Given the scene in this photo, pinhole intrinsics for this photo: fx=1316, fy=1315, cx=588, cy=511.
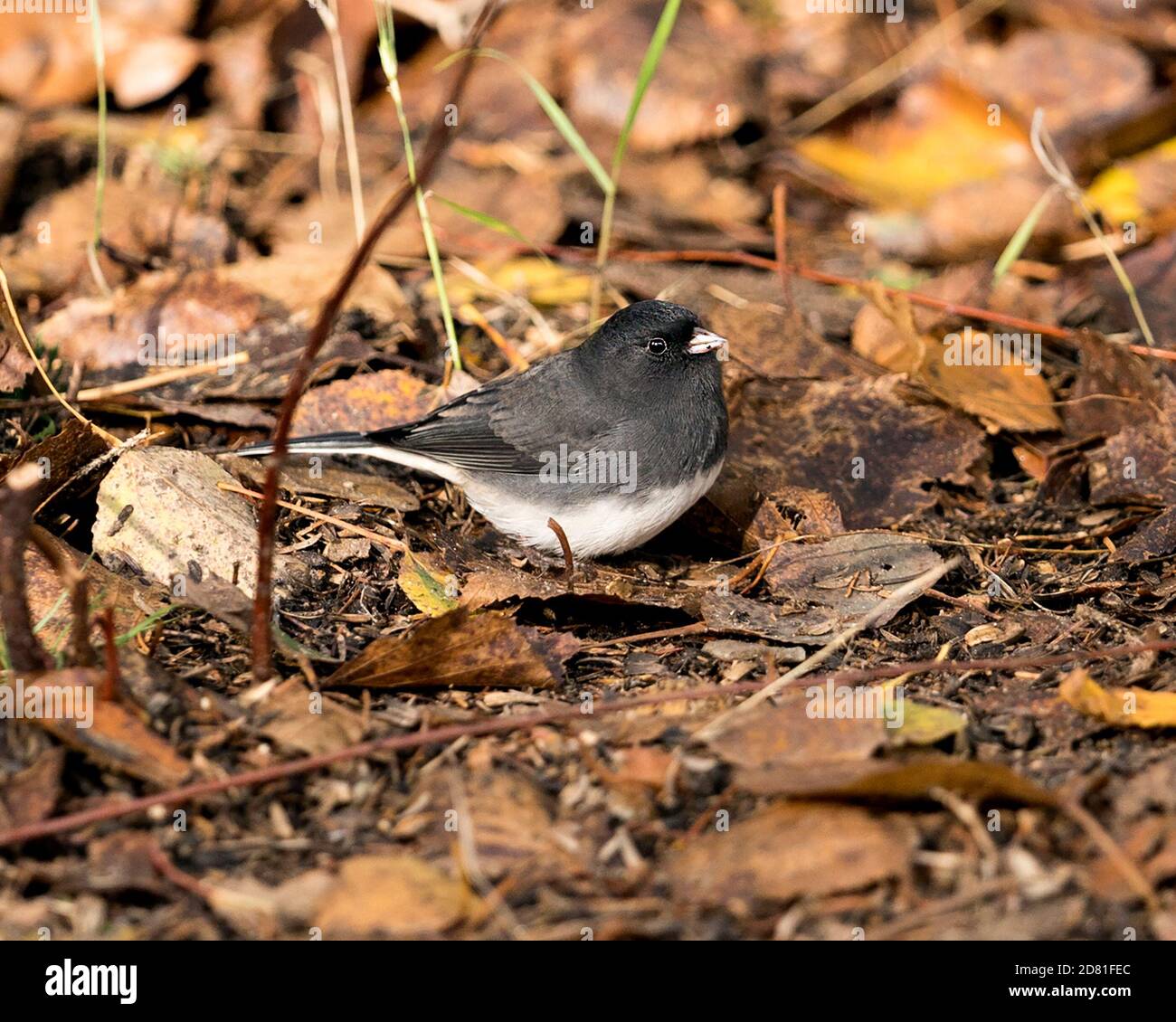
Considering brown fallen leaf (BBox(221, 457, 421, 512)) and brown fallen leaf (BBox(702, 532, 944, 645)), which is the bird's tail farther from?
brown fallen leaf (BBox(702, 532, 944, 645))

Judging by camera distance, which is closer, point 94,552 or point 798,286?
point 94,552

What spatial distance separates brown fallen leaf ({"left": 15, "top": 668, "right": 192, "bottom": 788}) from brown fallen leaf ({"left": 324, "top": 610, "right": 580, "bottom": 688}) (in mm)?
387

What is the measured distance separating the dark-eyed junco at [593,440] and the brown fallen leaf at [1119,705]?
113 cm

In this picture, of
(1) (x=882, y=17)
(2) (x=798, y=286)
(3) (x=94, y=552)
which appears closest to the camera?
(3) (x=94, y=552)

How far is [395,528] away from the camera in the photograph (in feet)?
10.8

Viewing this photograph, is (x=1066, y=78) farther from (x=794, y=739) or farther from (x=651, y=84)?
(x=794, y=739)

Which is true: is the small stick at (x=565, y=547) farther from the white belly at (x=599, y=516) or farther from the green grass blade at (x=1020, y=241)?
the green grass blade at (x=1020, y=241)

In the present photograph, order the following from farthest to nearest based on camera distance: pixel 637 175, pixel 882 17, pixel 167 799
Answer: pixel 882 17 → pixel 637 175 → pixel 167 799

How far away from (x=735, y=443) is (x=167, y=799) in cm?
203

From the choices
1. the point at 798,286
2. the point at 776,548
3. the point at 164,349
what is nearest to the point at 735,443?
the point at 776,548

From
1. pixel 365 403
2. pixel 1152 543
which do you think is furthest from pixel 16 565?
pixel 1152 543

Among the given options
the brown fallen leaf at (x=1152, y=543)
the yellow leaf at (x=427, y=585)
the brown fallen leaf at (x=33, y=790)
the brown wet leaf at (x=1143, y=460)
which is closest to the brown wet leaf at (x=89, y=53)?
the yellow leaf at (x=427, y=585)

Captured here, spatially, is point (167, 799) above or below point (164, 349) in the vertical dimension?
below
